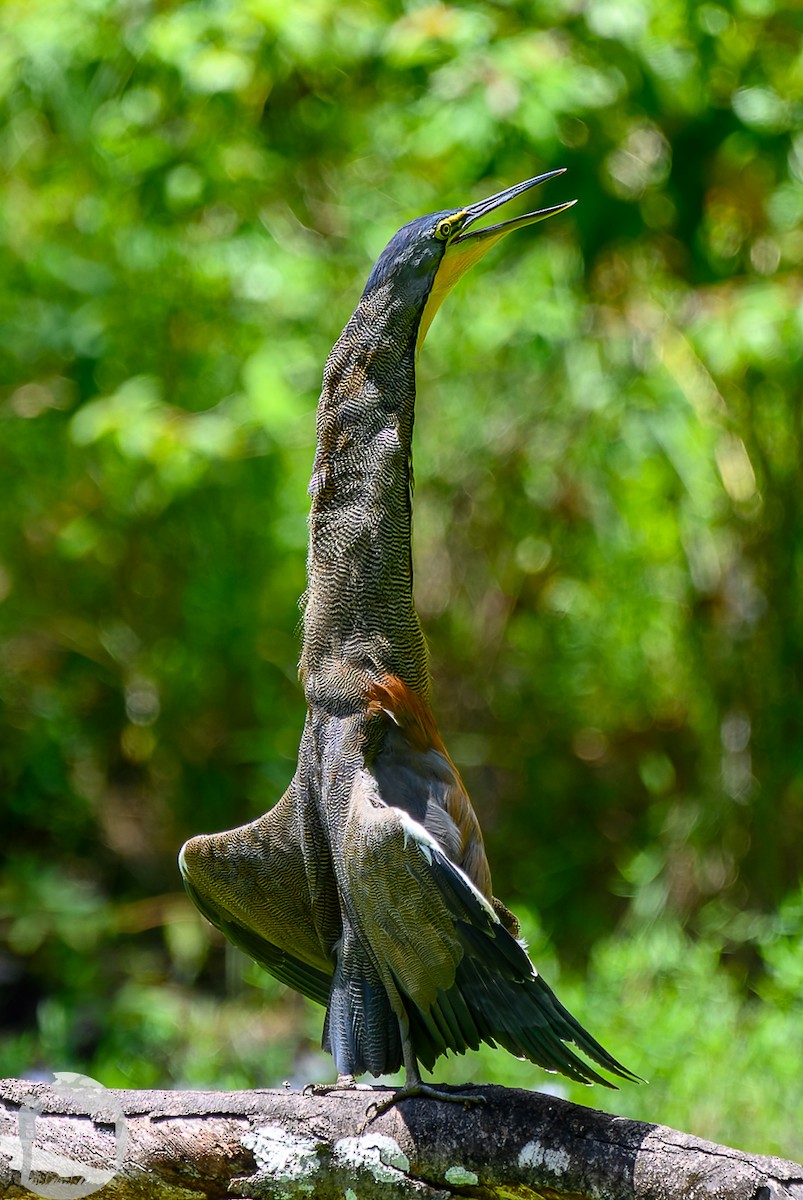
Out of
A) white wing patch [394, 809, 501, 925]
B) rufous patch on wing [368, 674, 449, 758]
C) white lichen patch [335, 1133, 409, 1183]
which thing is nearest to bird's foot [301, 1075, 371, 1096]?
white lichen patch [335, 1133, 409, 1183]

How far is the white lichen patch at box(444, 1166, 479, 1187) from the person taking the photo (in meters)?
2.40

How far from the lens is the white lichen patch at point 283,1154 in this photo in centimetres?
248

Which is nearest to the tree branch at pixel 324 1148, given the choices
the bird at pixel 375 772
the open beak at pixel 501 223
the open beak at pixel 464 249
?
the bird at pixel 375 772

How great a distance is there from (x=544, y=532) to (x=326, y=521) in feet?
11.9

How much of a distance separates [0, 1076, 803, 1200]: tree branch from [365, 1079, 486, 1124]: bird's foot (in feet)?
0.04

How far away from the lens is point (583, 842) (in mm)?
6602

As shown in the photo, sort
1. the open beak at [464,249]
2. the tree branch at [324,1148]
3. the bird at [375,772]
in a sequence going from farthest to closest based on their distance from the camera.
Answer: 1. the open beak at [464,249]
2. the bird at [375,772]
3. the tree branch at [324,1148]

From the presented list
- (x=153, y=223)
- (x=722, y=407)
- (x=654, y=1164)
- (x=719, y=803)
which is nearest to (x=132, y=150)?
(x=153, y=223)

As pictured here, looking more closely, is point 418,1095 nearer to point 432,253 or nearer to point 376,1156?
point 376,1156

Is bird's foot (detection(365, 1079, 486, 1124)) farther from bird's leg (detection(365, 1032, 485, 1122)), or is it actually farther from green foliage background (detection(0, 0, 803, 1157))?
green foliage background (detection(0, 0, 803, 1157))

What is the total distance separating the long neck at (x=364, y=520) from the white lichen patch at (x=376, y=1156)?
833 mm

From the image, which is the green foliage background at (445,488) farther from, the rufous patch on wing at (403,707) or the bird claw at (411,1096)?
the rufous patch on wing at (403,707)

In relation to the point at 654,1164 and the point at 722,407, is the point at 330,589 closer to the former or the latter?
the point at 654,1164

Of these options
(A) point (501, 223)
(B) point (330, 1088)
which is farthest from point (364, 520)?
(B) point (330, 1088)
